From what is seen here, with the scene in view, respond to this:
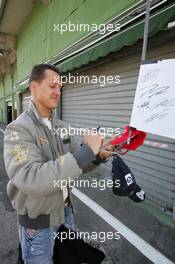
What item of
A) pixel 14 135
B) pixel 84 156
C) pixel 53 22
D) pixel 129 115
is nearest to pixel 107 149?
pixel 84 156

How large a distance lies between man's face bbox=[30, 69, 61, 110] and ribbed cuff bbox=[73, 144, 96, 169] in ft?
1.41

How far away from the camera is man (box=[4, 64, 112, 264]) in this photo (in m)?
1.27

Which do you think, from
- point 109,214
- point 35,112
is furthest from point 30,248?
point 109,214

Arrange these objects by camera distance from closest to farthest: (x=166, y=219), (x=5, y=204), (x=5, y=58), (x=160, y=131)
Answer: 1. (x=160, y=131)
2. (x=166, y=219)
3. (x=5, y=204)
4. (x=5, y=58)

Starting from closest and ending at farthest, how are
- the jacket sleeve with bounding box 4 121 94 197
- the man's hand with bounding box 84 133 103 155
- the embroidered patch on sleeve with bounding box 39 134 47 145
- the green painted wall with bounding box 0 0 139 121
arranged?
1. the jacket sleeve with bounding box 4 121 94 197
2. the man's hand with bounding box 84 133 103 155
3. the embroidered patch on sleeve with bounding box 39 134 47 145
4. the green painted wall with bounding box 0 0 139 121

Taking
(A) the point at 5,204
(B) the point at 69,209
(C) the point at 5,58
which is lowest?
(A) the point at 5,204

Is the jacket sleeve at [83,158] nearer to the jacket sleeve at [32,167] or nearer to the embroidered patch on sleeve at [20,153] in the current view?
the jacket sleeve at [32,167]

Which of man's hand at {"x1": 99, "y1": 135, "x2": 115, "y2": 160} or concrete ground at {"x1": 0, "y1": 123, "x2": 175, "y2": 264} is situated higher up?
man's hand at {"x1": 99, "y1": 135, "x2": 115, "y2": 160}

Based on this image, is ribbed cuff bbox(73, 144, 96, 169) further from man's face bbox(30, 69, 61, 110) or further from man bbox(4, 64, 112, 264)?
man's face bbox(30, 69, 61, 110)

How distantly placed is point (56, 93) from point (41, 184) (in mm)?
629

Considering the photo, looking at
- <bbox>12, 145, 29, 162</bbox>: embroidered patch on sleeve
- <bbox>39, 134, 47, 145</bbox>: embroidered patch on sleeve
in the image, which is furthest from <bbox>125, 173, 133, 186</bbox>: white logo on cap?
<bbox>12, 145, 29, 162</bbox>: embroidered patch on sleeve

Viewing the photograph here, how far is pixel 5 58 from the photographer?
1825cm

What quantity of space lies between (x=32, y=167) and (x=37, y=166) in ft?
0.09

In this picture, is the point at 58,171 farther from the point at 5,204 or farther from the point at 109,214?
the point at 5,204
